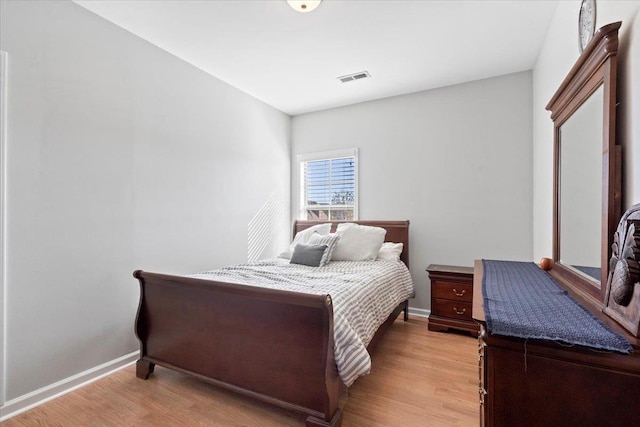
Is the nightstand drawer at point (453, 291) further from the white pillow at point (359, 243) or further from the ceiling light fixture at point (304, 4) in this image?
the ceiling light fixture at point (304, 4)

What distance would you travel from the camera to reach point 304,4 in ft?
6.80

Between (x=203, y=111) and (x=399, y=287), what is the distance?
2706 mm

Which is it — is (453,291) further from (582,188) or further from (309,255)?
(582,188)

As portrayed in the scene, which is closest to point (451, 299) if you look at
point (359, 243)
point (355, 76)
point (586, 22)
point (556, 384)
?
point (359, 243)

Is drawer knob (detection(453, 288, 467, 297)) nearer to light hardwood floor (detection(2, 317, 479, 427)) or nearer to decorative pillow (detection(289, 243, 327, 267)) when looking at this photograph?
light hardwood floor (detection(2, 317, 479, 427))

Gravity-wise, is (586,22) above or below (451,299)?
above

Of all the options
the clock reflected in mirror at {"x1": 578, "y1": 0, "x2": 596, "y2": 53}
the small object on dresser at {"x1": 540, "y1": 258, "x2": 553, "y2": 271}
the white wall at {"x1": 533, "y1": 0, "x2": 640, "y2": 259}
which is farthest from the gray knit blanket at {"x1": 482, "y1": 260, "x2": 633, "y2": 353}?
the clock reflected in mirror at {"x1": 578, "y1": 0, "x2": 596, "y2": 53}

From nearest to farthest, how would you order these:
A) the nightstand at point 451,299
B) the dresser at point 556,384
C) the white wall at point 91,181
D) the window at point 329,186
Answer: the dresser at point 556,384 → the white wall at point 91,181 → the nightstand at point 451,299 → the window at point 329,186

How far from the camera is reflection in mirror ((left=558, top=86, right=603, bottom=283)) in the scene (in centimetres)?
132

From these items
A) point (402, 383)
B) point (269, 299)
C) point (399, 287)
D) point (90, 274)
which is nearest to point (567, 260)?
point (402, 383)

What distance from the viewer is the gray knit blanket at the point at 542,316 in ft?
2.82

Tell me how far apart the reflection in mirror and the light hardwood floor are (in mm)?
1097

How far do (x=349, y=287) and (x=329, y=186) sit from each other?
2.35m

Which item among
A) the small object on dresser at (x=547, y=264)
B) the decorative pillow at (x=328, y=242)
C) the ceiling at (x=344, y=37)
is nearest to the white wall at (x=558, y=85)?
the ceiling at (x=344, y=37)
